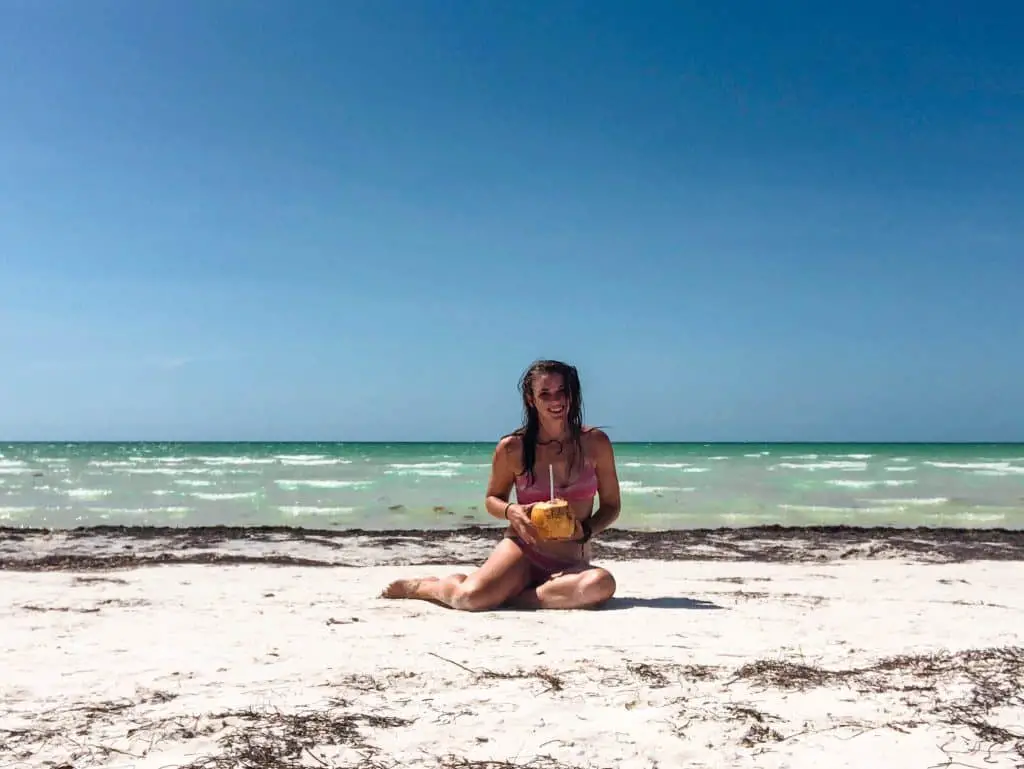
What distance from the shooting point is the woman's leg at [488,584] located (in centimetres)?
555

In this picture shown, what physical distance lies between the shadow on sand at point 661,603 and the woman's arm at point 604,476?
0.57 metres

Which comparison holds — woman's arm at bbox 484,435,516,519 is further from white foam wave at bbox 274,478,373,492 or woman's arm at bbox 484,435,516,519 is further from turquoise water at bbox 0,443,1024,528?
white foam wave at bbox 274,478,373,492

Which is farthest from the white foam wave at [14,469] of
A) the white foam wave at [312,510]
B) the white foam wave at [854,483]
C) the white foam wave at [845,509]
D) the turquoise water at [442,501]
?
the white foam wave at [854,483]

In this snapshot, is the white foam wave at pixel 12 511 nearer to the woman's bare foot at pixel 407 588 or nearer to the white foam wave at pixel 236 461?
the woman's bare foot at pixel 407 588

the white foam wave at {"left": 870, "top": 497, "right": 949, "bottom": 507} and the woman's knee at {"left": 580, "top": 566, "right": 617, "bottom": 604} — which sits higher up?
the woman's knee at {"left": 580, "top": 566, "right": 617, "bottom": 604}

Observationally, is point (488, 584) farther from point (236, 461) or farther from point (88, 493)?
point (236, 461)

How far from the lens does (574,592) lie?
556cm

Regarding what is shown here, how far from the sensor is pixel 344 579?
24.7ft

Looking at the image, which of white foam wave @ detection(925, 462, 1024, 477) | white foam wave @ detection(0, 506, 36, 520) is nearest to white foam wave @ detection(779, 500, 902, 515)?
white foam wave @ detection(0, 506, 36, 520)

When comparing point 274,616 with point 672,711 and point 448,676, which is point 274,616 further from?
point 672,711

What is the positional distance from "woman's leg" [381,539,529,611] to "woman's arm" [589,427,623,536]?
573 mm

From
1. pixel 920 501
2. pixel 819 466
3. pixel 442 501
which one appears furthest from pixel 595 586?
pixel 819 466

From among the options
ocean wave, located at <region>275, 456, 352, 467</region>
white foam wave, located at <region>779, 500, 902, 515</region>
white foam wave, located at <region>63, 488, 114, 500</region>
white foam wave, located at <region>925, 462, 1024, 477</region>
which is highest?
white foam wave, located at <region>63, 488, 114, 500</region>

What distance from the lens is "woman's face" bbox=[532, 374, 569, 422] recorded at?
5.67 m
